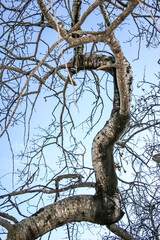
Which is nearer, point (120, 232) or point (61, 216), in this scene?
point (61, 216)

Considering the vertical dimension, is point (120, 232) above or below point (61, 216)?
above

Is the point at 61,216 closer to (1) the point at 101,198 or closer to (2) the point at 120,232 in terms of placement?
(1) the point at 101,198

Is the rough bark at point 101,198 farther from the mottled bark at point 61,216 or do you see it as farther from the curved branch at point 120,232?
the curved branch at point 120,232

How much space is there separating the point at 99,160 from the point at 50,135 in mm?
849

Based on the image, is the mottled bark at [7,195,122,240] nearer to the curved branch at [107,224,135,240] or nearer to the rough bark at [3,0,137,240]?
the rough bark at [3,0,137,240]

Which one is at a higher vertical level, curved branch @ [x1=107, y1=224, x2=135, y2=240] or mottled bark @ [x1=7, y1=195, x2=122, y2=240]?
curved branch @ [x1=107, y1=224, x2=135, y2=240]

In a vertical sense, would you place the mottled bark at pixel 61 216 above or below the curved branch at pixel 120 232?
below

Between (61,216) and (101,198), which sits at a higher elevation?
(101,198)

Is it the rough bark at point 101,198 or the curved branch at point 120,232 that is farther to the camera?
the curved branch at point 120,232

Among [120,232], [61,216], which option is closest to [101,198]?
[61,216]

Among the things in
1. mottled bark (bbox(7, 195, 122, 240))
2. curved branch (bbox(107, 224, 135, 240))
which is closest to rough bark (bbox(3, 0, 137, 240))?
mottled bark (bbox(7, 195, 122, 240))

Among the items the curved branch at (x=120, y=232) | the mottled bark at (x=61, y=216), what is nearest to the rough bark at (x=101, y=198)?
the mottled bark at (x=61, y=216)

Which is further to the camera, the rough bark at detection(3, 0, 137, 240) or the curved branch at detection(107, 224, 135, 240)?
the curved branch at detection(107, 224, 135, 240)

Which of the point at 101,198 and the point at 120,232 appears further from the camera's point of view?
the point at 120,232
